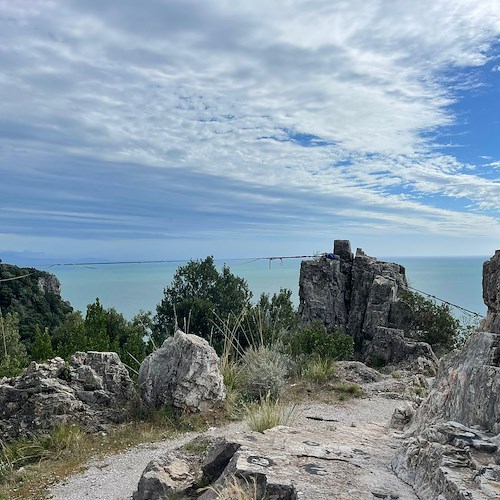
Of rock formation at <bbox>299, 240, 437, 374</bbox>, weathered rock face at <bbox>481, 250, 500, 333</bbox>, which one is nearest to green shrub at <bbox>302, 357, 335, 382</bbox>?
weathered rock face at <bbox>481, 250, 500, 333</bbox>

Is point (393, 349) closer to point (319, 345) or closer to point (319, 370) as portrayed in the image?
point (319, 345)

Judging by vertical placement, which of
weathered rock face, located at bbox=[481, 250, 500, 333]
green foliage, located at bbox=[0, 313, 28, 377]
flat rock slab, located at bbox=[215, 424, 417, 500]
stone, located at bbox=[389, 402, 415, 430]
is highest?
weathered rock face, located at bbox=[481, 250, 500, 333]

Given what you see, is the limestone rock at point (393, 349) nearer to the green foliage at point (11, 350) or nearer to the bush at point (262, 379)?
the bush at point (262, 379)

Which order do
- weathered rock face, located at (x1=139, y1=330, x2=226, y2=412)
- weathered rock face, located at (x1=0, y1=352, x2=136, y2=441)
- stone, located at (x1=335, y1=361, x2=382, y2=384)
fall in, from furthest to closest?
1. stone, located at (x1=335, y1=361, x2=382, y2=384)
2. weathered rock face, located at (x1=139, y1=330, x2=226, y2=412)
3. weathered rock face, located at (x1=0, y1=352, x2=136, y2=441)

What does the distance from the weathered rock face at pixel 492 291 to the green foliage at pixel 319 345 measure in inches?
287

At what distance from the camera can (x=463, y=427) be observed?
3975 mm

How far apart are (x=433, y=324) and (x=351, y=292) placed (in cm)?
559

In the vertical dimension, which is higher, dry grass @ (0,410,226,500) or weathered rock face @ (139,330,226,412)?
weathered rock face @ (139,330,226,412)

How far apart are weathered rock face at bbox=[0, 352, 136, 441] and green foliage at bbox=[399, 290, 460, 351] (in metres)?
12.8

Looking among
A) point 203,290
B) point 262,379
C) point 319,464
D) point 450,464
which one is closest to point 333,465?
point 319,464

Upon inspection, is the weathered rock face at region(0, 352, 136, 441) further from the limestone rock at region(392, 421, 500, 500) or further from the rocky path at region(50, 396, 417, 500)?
the limestone rock at region(392, 421, 500, 500)

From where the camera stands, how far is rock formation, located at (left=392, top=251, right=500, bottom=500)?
129 inches

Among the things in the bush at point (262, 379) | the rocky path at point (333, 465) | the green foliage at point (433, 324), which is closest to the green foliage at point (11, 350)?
the bush at point (262, 379)

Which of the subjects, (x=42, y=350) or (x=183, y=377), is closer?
(x=183, y=377)
